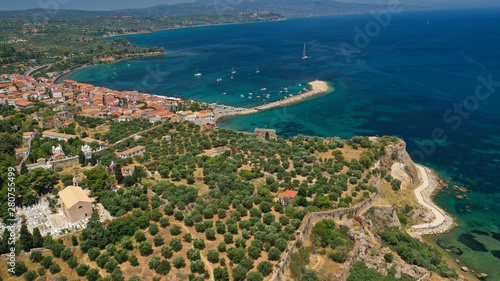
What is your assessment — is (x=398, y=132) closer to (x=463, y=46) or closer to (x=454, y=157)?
(x=454, y=157)

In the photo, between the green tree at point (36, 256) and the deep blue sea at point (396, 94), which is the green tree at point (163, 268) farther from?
the deep blue sea at point (396, 94)

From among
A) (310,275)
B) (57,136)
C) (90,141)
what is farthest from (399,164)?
(57,136)

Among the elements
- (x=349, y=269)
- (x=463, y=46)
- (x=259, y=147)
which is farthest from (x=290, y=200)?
(x=463, y=46)

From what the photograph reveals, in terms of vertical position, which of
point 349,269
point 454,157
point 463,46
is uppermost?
point 463,46

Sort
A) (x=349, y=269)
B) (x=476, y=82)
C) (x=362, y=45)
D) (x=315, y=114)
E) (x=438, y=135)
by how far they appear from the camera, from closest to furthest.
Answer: (x=349, y=269), (x=438, y=135), (x=315, y=114), (x=476, y=82), (x=362, y=45)

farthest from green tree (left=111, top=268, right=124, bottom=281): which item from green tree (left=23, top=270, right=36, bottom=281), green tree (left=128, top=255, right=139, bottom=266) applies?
green tree (left=23, top=270, right=36, bottom=281)

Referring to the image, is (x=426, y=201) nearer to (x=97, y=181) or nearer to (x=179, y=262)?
(x=179, y=262)
